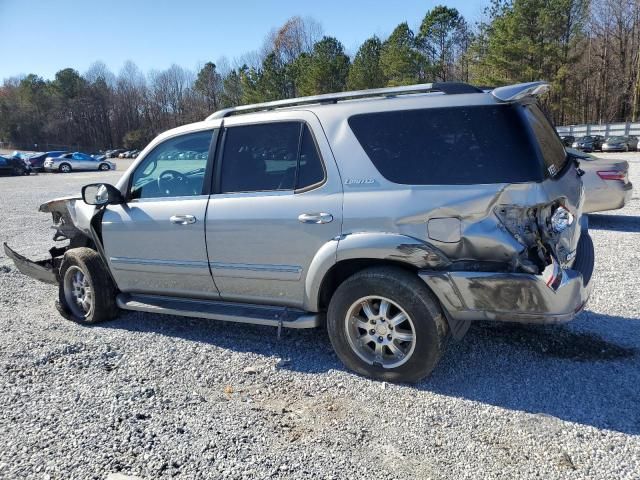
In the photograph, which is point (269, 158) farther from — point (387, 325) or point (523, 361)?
point (523, 361)

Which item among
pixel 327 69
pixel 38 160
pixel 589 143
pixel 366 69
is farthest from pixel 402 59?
pixel 38 160

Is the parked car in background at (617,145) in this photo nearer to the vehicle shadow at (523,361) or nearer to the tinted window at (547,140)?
the vehicle shadow at (523,361)

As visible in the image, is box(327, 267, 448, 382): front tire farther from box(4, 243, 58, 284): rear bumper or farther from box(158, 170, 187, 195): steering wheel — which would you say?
box(4, 243, 58, 284): rear bumper

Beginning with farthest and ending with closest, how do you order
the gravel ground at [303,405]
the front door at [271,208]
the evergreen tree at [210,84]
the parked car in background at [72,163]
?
1. the evergreen tree at [210,84]
2. the parked car in background at [72,163]
3. the front door at [271,208]
4. the gravel ground at [303,405]

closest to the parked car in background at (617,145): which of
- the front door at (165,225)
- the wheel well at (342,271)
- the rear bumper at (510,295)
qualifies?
the rear bumper at (510,295)

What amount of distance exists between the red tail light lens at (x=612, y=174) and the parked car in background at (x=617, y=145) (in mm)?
32490

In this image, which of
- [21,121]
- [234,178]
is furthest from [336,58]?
[21,121]

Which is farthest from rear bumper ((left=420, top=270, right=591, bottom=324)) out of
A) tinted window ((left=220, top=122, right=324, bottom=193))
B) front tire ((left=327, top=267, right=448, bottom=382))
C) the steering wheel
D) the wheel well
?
the steering wheel

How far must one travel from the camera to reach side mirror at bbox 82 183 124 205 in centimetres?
446

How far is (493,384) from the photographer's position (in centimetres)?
343

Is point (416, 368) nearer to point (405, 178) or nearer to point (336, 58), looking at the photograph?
point (405, 178)

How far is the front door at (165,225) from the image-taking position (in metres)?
4.09

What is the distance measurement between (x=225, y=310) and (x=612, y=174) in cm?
706

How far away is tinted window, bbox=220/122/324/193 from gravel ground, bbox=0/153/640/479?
55.4 inches
